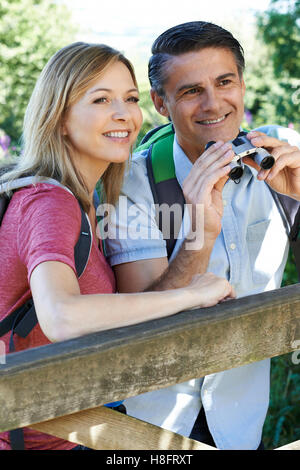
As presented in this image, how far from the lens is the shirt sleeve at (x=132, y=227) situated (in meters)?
2.29

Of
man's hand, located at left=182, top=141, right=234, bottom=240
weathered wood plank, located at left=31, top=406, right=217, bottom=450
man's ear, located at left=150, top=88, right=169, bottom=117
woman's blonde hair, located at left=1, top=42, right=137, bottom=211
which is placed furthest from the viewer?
man's ear, located at left=150, top=88, right=169, bottom=117

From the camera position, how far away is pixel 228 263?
7.86ft

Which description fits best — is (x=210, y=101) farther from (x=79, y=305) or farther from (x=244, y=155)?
(x=79, y=305)

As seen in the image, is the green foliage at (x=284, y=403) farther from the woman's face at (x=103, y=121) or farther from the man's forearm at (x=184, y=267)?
the woman's face at (x=103, y=121)

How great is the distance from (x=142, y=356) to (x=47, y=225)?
A: 49cm

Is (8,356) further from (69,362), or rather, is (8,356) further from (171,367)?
(171,367)

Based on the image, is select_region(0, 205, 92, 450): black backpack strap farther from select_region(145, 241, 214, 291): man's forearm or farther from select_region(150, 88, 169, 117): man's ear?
select_region(150, 88, 169, 117): man's ear

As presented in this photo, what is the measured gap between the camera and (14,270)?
172cm

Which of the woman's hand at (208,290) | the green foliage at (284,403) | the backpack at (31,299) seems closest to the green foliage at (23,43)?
the green foliage at (284,403)

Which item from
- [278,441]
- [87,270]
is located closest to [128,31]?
[278,441]

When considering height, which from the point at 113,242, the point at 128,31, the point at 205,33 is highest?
the point at 128,31

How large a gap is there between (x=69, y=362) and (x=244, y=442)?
4.46ft

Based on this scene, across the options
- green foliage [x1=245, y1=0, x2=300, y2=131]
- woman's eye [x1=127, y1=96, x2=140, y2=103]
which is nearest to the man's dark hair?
woman's eye [x1=127, y1=96, x2=140, y2=103]

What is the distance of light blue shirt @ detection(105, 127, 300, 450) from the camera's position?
7.57 feet
